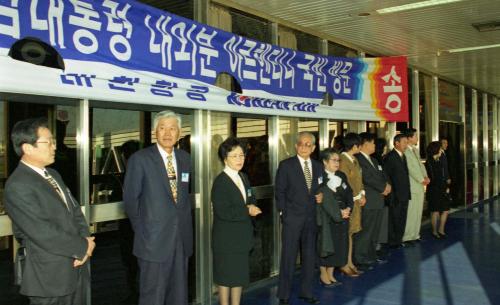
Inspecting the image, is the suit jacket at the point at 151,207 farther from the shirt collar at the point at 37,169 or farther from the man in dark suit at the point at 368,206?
the man in dark suit at the point at 368,206

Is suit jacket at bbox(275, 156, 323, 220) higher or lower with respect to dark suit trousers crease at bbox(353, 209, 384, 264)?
higher

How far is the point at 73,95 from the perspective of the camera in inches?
112

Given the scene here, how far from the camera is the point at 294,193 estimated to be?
13.1ft

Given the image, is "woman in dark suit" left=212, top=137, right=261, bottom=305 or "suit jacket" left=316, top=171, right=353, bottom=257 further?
"suit jacket" left=316, top=171, right=353, bottom=257

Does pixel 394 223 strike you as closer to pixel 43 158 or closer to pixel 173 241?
pixel 173 241

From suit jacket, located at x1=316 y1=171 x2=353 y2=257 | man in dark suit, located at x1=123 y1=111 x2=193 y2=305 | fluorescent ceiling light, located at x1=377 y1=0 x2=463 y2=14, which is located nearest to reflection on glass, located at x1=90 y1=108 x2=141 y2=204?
man in dark suit, located at x1=123 y1=111 x2=193 y2=305

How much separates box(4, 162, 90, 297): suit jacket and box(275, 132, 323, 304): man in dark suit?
79.0 inches

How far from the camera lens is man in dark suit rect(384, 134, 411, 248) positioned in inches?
239

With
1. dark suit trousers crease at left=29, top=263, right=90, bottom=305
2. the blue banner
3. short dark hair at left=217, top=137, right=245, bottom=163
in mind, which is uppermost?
the blue banner

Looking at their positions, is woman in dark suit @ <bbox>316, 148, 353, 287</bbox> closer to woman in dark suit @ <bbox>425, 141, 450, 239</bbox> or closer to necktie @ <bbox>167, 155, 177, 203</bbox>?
necktie @ <bbox>167, 155, 177, 203</bbox>

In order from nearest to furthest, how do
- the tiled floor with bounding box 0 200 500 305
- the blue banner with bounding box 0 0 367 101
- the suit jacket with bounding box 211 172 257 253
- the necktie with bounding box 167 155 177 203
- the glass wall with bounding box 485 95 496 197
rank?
the blue banner with bounding box 0 0 367 101 < the necktie with bounding box 167 155 177 203 < the suit jacket with bounding box 211 172 257 253 < the tiled floor with bounding box 0 200 500 305 < the glass wall with bounding box 485 95 496 197

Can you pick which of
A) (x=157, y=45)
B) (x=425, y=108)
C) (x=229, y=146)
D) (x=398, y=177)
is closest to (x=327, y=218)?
(x=229, y=146)

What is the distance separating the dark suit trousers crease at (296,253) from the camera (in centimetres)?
396

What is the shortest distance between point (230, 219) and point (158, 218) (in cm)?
64
